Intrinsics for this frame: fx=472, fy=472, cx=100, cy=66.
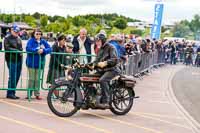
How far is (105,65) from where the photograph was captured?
9.59m

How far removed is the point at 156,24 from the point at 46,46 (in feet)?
73.8

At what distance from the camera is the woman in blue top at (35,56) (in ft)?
35.9

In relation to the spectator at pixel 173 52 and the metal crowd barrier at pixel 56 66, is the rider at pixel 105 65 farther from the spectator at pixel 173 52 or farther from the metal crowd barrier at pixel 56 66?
the spectator at pixel 173 52

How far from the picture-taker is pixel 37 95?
11.3 metres

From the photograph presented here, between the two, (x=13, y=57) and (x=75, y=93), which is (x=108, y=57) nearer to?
(x=75, y=93)

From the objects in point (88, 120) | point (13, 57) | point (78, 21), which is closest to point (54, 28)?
point (78, 21)

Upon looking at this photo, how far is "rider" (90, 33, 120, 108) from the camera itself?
9.59 meters

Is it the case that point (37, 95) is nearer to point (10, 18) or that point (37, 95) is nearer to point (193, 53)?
point (193, 53)

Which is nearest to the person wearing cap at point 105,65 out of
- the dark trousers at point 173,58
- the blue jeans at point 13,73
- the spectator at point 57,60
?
the spectator at point 57,60

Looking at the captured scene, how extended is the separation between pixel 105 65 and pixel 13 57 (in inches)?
98.5

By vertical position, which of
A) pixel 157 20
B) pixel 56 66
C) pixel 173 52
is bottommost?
pixel 173 52

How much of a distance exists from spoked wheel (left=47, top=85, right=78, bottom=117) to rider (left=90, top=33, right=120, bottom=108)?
1.91ft

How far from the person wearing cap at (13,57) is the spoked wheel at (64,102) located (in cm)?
191

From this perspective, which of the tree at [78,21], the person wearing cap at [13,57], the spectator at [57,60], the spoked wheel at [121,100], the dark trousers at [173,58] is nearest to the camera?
the spoked wheel at [121,100]
